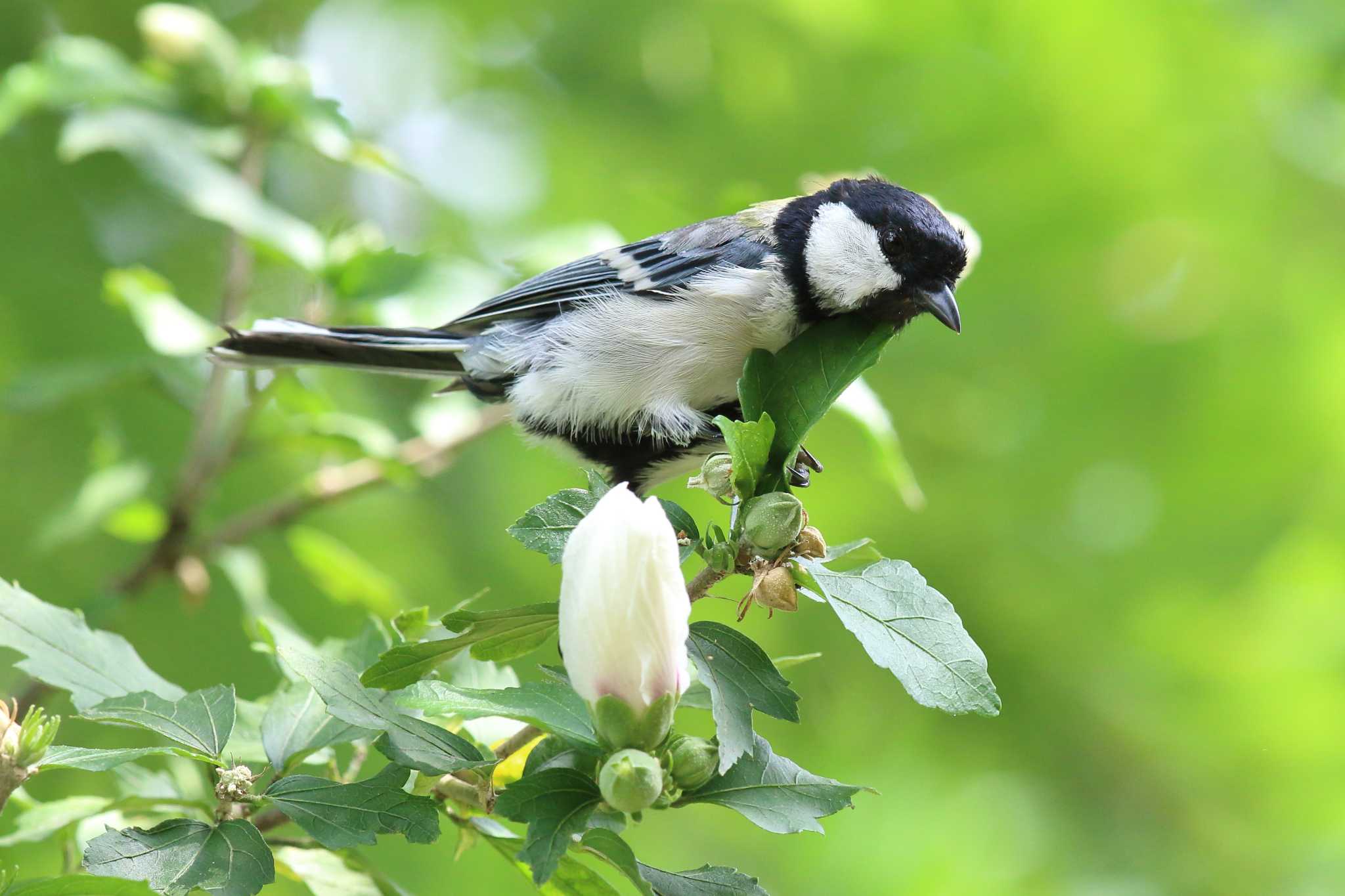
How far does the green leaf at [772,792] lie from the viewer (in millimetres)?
1050

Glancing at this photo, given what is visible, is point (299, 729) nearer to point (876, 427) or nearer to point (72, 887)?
point (72, 887)

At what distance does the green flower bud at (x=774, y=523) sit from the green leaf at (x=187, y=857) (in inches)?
21.4

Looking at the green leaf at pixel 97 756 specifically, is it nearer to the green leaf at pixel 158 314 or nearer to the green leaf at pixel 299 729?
the green leaf at pixel 299 729

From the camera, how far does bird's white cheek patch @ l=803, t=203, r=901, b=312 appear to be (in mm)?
1793

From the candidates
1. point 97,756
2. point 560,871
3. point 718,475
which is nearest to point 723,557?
point 718,475

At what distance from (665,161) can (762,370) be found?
7.66 ft

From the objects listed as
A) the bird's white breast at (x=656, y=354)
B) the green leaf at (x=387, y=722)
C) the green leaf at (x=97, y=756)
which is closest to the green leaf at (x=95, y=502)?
the bird's white breast at (x=656, y=354)

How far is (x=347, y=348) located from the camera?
217cm

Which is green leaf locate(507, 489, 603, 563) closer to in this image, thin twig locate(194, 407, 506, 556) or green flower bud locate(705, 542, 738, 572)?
green flower bud locate(705, 542, 738, 572)

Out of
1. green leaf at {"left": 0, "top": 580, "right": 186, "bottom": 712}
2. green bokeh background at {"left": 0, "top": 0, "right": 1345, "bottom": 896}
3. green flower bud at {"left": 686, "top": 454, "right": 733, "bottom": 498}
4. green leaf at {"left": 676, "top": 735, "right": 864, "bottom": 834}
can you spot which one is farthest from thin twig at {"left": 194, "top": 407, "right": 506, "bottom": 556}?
green leaf at {"left": 676, "top": 735, "right": 864, "bottom": 834}

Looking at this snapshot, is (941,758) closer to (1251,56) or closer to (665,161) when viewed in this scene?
(665,161)

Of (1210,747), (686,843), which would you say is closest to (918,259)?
(686,843)

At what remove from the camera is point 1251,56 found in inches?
132

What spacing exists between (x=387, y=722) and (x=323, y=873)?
16.2 inches
